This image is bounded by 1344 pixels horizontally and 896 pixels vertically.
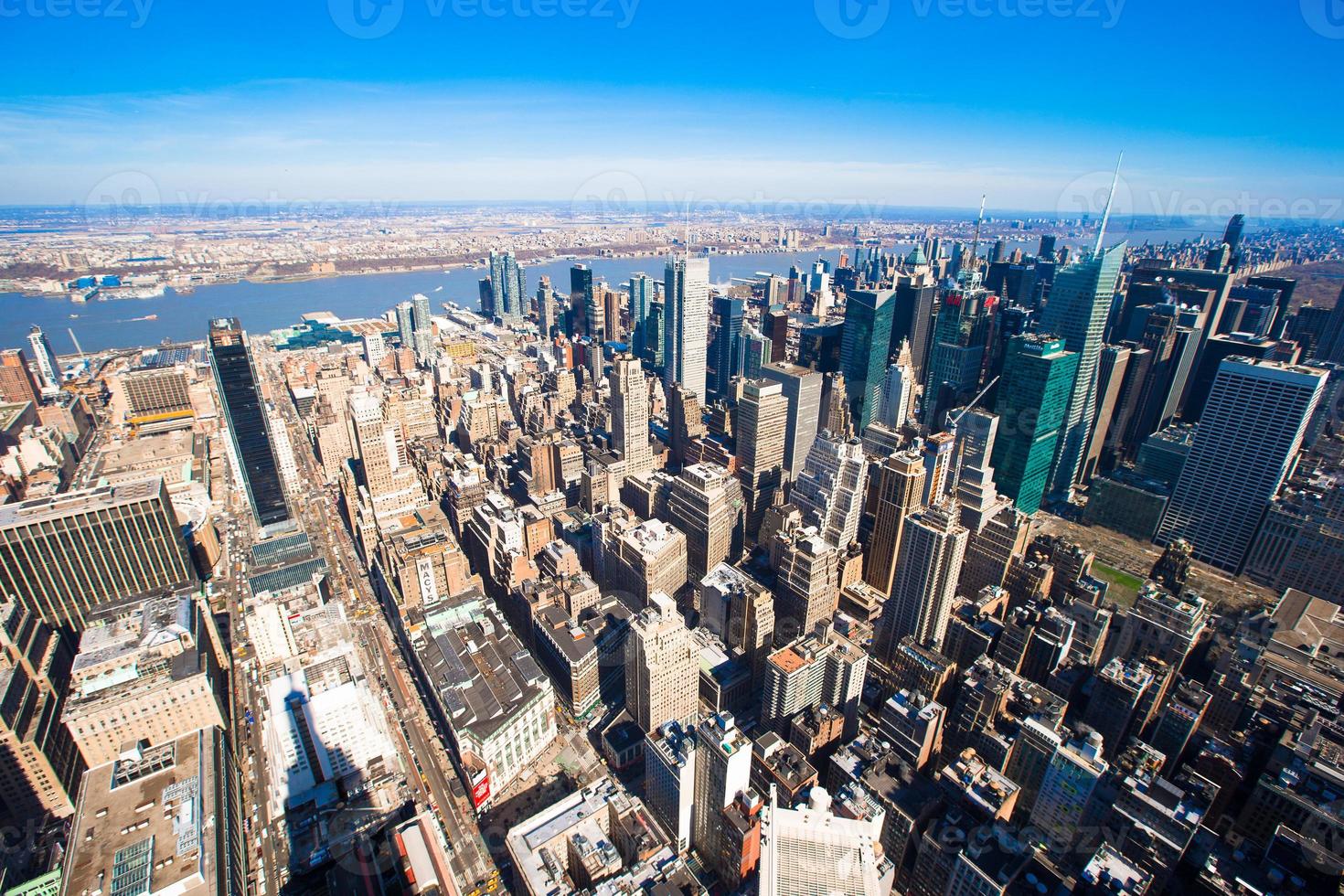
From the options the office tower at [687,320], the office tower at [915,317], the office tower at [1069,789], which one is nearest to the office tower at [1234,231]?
the office tower at [915,317]

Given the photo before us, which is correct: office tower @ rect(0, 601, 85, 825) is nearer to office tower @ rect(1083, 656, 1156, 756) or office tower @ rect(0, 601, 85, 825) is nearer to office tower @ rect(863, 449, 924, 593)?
office tower @ rect(863, 449, 924, 593)

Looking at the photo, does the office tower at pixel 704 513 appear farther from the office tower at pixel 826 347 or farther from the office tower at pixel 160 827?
the office tower at pixel 826 347

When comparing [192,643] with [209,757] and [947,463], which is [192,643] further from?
[947,463]

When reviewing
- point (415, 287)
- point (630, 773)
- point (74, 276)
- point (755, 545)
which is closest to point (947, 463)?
point (755, 545)

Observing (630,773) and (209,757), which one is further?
(630,773)

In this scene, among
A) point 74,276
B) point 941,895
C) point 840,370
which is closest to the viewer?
point 941,895

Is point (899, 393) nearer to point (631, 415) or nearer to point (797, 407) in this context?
point (797, 407)

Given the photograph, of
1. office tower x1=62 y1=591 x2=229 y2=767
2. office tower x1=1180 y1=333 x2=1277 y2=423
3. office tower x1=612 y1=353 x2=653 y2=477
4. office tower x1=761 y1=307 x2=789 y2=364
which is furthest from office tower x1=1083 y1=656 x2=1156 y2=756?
office tower x1=761 y1=307 x2=789 y2=364
